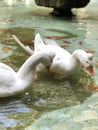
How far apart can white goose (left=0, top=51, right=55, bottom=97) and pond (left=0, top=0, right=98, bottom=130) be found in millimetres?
134

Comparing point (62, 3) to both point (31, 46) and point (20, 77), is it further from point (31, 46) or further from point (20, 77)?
point (20, 77)

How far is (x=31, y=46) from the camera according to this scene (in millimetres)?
5336

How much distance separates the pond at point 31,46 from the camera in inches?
126

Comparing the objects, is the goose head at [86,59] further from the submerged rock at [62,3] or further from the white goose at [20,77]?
the submerged rock at [62,3]

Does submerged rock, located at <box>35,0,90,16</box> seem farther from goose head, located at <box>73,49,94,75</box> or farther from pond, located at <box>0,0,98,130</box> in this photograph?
goose head, located at <box>73,49,94,75</box>

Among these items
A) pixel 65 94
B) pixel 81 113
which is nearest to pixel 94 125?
pixel 81 113

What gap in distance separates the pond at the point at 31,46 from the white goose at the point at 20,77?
134 mm

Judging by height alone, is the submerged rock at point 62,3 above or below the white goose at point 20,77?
below

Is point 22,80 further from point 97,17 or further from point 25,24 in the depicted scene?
point 97,17

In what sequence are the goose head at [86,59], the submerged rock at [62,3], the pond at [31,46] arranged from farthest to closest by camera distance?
the submerged rock at [62,3], the goose head at [86,59], the pond at [31,46]

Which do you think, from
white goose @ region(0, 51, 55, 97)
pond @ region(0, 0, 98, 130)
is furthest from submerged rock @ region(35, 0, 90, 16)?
white goose @ region(0, 51, 55, 97)

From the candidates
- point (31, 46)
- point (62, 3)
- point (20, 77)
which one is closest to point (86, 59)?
point (20, 77)

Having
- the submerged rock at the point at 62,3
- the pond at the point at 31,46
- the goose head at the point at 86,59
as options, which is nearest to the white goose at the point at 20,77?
the pond at the point at 31,46

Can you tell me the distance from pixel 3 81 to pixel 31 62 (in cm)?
34
